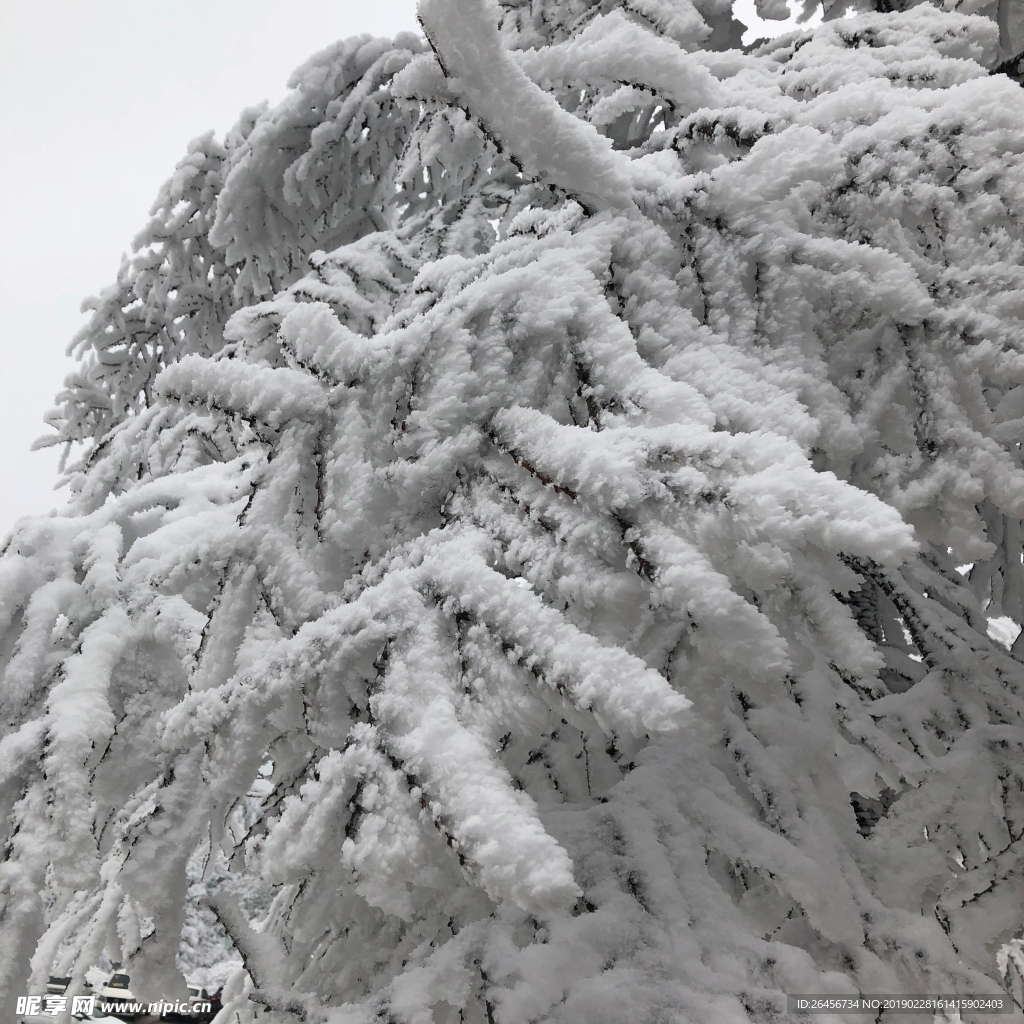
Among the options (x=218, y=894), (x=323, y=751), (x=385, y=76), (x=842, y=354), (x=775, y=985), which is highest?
(x=385, y=76)

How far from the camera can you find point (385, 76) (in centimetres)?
356

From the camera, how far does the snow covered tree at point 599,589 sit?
32.5 inches

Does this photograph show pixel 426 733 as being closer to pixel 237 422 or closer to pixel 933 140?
pixel 237 422

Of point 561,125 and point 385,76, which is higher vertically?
point 385,76

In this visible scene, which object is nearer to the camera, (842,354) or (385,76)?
(842,354)

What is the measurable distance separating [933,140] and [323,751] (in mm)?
1390

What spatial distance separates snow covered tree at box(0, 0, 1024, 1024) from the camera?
83 centimetres

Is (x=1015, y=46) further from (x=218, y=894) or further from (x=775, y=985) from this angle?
(x=218, y=894)

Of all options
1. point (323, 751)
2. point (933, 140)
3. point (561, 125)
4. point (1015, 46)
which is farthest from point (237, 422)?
point (1015, 46)

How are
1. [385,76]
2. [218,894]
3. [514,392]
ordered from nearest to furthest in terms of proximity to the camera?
[514,392], [218,894], [385,76]

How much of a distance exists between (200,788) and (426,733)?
582 mm

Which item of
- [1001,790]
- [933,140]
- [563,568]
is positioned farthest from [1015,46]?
Result: [563,568]

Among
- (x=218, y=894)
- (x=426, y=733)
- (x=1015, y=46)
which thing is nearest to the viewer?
(x=426, y=733)

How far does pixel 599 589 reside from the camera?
0.83 metres
